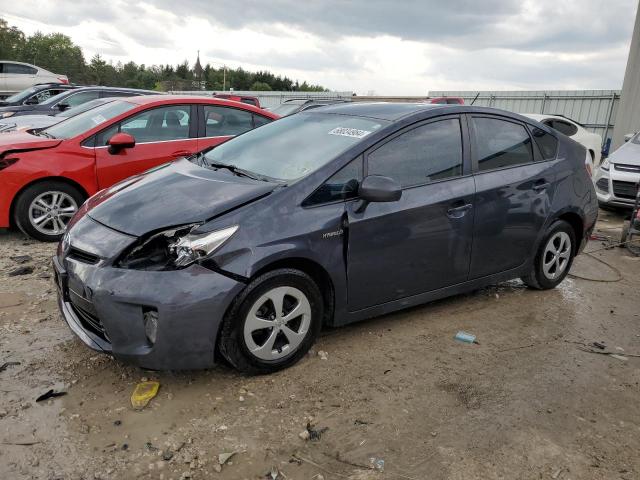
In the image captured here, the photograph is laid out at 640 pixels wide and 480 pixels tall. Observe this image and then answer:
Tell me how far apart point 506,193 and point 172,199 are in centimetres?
253

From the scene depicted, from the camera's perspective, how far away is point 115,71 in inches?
3164

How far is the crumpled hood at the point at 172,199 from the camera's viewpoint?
10.1ft

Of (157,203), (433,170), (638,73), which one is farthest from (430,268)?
(638,73)

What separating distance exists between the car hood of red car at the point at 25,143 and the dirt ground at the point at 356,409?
208cm

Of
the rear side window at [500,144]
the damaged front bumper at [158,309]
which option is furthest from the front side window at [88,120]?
the rear side window at [500,144]

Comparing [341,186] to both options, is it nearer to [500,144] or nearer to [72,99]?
[500,144]

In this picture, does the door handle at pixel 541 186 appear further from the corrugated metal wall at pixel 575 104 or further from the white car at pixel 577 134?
the corrugated metal wall at pixel 575 104

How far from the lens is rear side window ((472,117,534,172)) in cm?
412

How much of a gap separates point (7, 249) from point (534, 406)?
5.19 metres

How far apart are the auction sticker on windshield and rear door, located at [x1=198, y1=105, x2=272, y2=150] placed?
2.99 meters

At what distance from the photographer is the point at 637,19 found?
14961 millimetres

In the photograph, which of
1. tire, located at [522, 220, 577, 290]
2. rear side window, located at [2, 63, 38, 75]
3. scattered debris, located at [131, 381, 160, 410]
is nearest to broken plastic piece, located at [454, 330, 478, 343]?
tire, located at [522, 220, 577, 290]

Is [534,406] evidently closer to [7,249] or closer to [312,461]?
[312,461]

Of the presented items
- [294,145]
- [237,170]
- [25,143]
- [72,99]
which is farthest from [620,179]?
[72,99]
